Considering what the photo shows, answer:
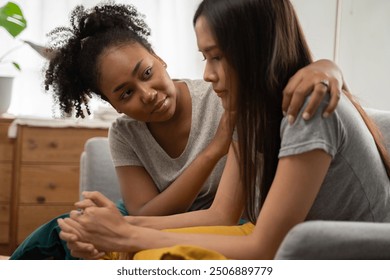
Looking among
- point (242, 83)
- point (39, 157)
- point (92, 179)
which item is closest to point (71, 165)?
point (39, 157)

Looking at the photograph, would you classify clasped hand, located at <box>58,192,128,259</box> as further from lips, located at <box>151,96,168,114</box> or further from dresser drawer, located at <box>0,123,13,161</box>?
dresser drawer, located at <box>0,123,13,161</box>

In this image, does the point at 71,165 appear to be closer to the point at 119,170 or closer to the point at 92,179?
the point at 92,179

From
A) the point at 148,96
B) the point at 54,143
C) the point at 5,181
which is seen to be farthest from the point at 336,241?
the point at 5,181

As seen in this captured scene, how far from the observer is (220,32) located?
3.95ft

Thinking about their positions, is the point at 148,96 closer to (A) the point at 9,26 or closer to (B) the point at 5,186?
(A) the point at 9,26

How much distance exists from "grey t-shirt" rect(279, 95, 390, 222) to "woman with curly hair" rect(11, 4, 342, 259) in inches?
17.7

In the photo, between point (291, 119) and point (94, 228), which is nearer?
point (291, 119)

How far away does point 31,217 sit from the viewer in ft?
11.2

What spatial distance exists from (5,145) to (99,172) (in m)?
1.41

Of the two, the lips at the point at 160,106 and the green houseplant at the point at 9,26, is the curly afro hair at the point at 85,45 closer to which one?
the lips at the point at 160,106

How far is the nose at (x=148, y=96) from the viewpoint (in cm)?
167

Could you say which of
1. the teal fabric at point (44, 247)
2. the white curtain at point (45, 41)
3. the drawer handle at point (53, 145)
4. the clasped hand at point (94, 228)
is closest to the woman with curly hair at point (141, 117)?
the teal fabric at point (44, 247)

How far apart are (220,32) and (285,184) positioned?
13.2 inches

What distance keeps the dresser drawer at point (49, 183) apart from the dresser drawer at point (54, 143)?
0.05 meters
